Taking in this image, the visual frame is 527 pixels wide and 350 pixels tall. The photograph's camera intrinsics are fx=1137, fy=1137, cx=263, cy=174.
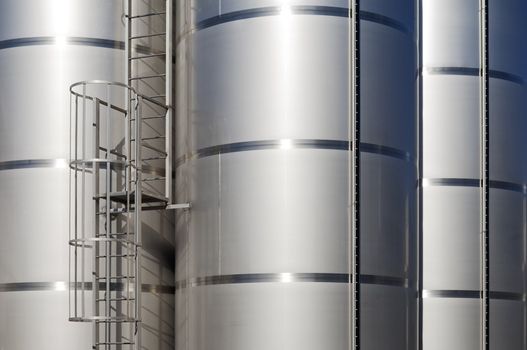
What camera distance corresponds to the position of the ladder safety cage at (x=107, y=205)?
11.7 meters

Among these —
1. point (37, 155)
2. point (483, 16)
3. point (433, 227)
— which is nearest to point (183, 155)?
point (37, 155)

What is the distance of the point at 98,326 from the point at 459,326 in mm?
4318

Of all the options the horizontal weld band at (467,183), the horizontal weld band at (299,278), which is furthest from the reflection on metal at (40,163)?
the horizontal weld band at (467,183)

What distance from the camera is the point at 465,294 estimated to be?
13.4 m

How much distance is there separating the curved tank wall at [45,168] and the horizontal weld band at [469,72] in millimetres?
3864

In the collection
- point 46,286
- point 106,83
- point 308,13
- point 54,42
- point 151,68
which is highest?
point 308,13

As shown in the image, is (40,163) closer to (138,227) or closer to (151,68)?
(138,227)

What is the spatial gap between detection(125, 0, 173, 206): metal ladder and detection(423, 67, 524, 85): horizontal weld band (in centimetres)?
332

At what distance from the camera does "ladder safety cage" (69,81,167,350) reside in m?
11.7

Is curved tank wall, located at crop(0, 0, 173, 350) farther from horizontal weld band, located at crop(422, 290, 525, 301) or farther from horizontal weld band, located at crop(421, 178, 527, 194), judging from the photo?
horizontal weld band, located at crop(421, 178, 527, 194)

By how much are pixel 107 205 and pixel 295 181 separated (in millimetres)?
2076

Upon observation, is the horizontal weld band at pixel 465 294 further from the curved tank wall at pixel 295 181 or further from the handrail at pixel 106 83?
the handrail at pixel 106 83

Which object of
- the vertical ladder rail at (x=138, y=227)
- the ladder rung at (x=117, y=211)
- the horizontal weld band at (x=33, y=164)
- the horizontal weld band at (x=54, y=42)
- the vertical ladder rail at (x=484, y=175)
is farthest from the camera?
the vertical ladder rail at (x=484, y=175)

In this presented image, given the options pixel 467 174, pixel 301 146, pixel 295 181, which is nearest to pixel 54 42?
pixel 301 146
